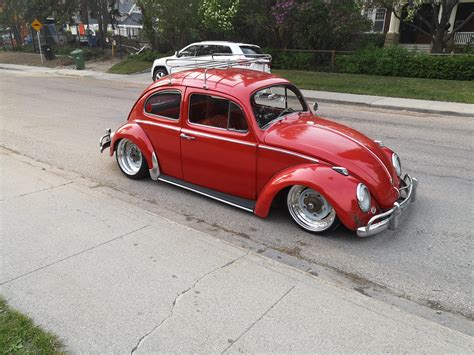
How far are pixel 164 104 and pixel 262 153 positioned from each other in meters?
1.83

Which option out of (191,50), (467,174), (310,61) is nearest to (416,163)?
(467,174)

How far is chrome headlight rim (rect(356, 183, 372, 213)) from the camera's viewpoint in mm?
4109

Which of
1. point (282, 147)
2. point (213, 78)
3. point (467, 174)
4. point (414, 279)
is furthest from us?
point (467, 174)

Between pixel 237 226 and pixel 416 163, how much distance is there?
3.98 meters

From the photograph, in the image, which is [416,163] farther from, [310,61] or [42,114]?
[310,61]

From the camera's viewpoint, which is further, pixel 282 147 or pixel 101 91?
pixel 101 91

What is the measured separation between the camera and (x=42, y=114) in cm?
1156

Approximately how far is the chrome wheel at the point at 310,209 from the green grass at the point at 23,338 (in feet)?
9.00

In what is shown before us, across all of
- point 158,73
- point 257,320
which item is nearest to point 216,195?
point 257,320

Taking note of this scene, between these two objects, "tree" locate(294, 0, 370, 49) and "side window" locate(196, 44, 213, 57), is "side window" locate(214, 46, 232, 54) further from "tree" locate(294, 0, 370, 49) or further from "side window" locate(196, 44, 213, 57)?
"tree" locate(294, 0, 370, 49)

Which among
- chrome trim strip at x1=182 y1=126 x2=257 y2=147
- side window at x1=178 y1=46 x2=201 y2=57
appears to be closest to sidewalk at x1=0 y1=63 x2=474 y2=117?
side window at x1=178 y1=46 x2=201 y2=57

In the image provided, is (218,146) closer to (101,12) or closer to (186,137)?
(186,137)

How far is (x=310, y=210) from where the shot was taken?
455cm

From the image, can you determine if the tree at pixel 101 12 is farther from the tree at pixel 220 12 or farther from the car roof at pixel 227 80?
the car roof at pixel 227 80
